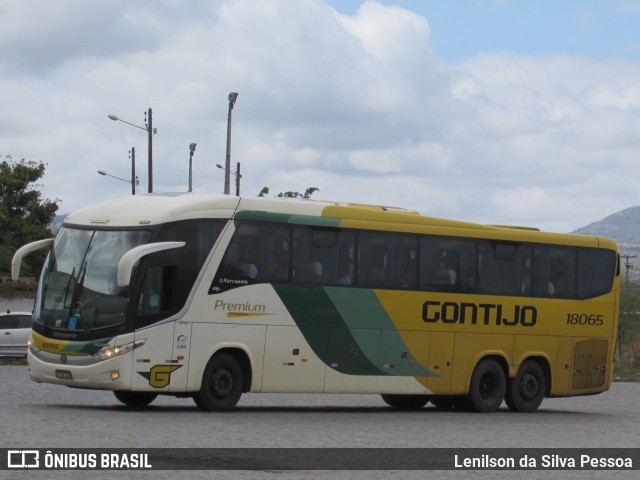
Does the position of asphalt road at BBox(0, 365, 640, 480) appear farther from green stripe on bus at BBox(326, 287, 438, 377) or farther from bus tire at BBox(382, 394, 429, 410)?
green stripe on bus at BBox(326, 287, 438, 377)

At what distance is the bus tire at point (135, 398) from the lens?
23.6 meters

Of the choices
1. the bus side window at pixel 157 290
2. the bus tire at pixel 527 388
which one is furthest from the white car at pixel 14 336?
the bus side window at pixel 157 290

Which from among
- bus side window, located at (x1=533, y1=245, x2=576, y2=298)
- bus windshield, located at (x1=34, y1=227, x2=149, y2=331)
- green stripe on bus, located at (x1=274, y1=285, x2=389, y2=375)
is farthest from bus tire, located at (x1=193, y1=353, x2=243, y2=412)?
bus side window, located at (x1=533, y1=245, x2=576, y2=298)

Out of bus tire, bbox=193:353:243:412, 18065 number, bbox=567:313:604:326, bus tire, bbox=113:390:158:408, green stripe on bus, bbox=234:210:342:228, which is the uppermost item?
green stripe on bus, bbox=234:210:342:228

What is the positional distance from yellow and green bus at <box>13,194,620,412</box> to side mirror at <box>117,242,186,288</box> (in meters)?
0.04

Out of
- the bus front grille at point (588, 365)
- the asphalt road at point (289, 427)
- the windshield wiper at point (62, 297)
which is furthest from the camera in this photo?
the bus front grille at point (588, 365)

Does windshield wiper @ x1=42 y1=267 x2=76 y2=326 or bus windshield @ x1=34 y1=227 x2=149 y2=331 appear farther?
windshield wiper @ x1=42 y1=267 x2=76 y2=326

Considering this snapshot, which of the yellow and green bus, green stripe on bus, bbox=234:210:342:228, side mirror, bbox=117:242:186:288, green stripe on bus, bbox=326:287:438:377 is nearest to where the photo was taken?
side mirror, bbox=117:242:186:288

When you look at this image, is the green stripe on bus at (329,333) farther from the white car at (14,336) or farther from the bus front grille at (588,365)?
the white car at (14,336)

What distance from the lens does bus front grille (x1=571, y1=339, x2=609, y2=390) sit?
94.0ft

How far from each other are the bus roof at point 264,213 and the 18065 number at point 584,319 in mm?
2187

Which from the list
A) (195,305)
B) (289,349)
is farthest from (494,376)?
(195,305)

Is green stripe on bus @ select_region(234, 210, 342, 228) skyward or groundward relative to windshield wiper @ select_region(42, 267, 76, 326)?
skyward

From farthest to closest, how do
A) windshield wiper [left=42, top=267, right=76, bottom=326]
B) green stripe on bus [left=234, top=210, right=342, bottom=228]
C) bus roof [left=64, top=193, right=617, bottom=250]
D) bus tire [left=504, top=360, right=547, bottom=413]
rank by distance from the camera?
bus tire [left=504, top=360, right=547, bottom=413] → green stripe on bus [left=234, top=210, right=342, bottom=228] → bus roof [left=64, top=193, right=617, bottom=250] → windshield wiper [left=42, top=267, right=76, bottom=326]
